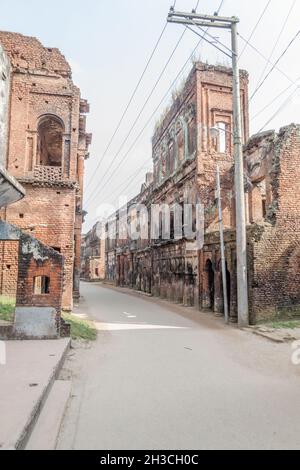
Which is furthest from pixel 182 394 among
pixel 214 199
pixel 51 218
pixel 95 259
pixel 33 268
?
pixel 95 259

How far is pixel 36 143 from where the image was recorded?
14.6 metres

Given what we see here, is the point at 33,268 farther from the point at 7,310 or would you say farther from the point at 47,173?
the point at 47,173

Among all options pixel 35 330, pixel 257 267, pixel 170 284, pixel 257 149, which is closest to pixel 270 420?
pixel 35 330

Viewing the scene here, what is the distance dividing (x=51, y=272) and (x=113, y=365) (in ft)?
9.71

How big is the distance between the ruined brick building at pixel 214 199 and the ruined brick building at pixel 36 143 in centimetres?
625

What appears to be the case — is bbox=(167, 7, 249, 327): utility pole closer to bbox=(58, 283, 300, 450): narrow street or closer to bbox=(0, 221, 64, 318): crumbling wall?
bbox=(58, 283, 300, 450): narrow street

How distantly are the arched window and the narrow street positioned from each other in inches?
409

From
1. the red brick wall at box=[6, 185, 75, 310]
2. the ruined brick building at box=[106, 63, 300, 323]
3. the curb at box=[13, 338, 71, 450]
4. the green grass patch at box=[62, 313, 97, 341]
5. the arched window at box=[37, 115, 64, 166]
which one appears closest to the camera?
the curb at box=[13, 338, 71, 450]

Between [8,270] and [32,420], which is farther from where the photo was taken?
[8,270]

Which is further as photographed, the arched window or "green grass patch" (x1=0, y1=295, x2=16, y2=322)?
the arched window

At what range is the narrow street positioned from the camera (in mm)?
3949

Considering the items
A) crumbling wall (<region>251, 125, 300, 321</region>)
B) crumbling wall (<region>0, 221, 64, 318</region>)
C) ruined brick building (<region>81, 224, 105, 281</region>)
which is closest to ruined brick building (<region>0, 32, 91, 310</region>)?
crumbling wall (<region>0, 221, 64, 318</region>)

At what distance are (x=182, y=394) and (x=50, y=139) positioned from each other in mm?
17191
